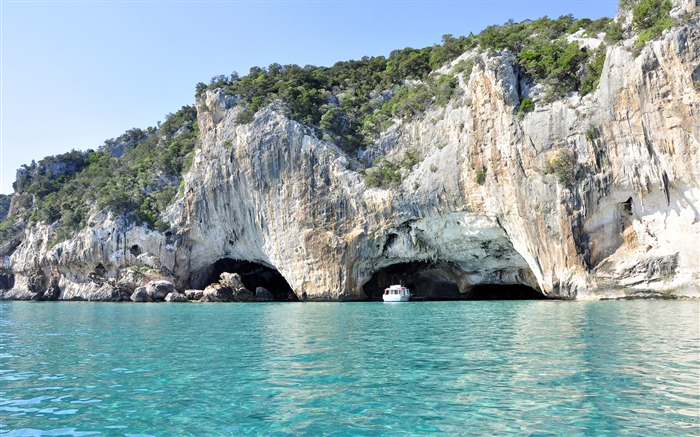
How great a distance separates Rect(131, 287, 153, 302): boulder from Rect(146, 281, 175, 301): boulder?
368 millimetres

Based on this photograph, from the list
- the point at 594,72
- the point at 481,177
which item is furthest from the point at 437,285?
the point at 594,72

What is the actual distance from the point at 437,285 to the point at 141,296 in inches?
1065

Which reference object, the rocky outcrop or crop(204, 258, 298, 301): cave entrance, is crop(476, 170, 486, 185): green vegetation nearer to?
the rocky outcrop

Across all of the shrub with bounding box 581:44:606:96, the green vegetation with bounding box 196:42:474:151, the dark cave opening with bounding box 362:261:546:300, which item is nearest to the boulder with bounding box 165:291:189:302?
the dark cave opening with bounding box 362:261:546:300

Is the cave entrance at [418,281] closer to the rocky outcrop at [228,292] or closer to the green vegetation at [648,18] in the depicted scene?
the rocky outcrop at [228,292]

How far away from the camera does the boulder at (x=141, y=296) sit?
4581 centimetres

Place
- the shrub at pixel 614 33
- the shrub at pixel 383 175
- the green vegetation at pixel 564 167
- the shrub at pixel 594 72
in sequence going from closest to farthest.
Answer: the green vegetation at pixel 564 167, the shrub at pixel 614 33, the shrub at pixel 594 72, the shrub at pixel 383 175

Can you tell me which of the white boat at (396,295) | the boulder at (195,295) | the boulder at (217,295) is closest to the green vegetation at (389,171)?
the white boat at (396,295)

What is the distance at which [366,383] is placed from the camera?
9055 mm

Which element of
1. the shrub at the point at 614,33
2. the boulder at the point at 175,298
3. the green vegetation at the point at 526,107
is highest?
Result: the shrub at the point at 614,33

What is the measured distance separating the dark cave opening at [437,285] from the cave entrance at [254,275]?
1118cm

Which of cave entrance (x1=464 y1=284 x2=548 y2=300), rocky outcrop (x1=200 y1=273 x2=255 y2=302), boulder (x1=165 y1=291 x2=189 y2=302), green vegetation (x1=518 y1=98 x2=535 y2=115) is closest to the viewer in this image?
green vegetation (x1=518 y1=98 x2=535 y2=115)

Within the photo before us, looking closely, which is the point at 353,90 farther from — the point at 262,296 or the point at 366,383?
the point at 366,383

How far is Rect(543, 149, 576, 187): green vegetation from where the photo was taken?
30531mm
